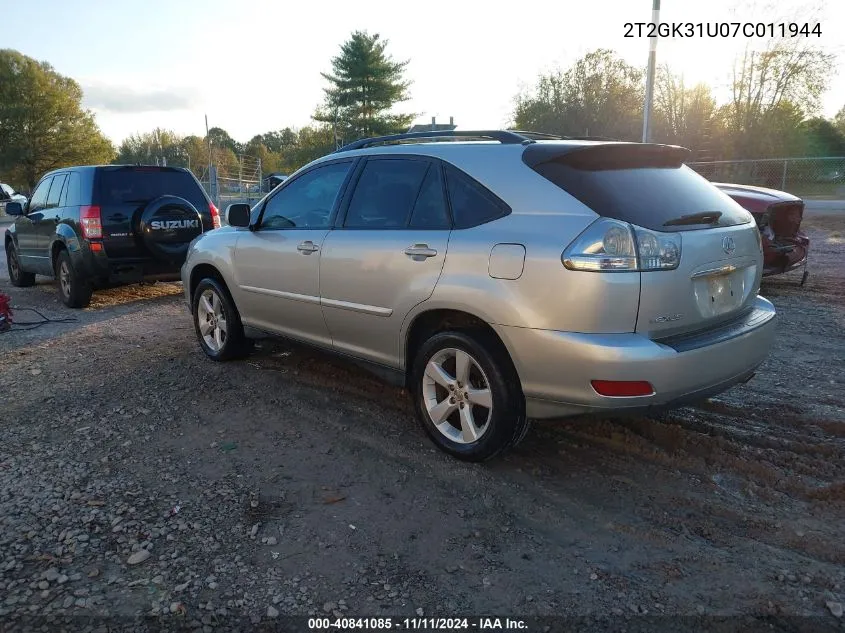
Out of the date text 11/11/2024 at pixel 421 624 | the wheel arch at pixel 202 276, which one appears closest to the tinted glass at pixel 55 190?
the wheel arch at pixel 202 276

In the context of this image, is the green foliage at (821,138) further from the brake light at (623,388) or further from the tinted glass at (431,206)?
the brake light at (623,388)

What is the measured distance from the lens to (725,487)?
3.27 metres

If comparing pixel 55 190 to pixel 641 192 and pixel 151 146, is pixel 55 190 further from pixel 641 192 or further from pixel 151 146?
pixel 151 146

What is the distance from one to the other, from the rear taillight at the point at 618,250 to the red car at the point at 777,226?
4.87 metres

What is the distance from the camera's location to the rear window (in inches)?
309

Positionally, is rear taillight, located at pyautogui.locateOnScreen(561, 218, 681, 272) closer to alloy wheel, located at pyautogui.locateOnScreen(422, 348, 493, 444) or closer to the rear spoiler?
the rear spoiler

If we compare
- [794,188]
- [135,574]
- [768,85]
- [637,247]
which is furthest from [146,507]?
[768,85]

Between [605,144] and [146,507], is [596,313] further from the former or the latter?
[146,507]

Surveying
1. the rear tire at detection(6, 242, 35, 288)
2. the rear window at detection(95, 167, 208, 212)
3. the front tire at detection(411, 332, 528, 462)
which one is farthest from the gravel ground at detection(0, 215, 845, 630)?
the rear tire at detection(6, 242, 35, 288)

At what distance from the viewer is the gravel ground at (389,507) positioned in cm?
250

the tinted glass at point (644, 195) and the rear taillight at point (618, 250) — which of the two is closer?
the rear taillight at point (618, 250)

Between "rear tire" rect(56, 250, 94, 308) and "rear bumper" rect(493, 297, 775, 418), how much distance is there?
265 inches

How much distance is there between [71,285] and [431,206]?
6337 mm

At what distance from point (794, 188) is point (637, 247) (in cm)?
2296
